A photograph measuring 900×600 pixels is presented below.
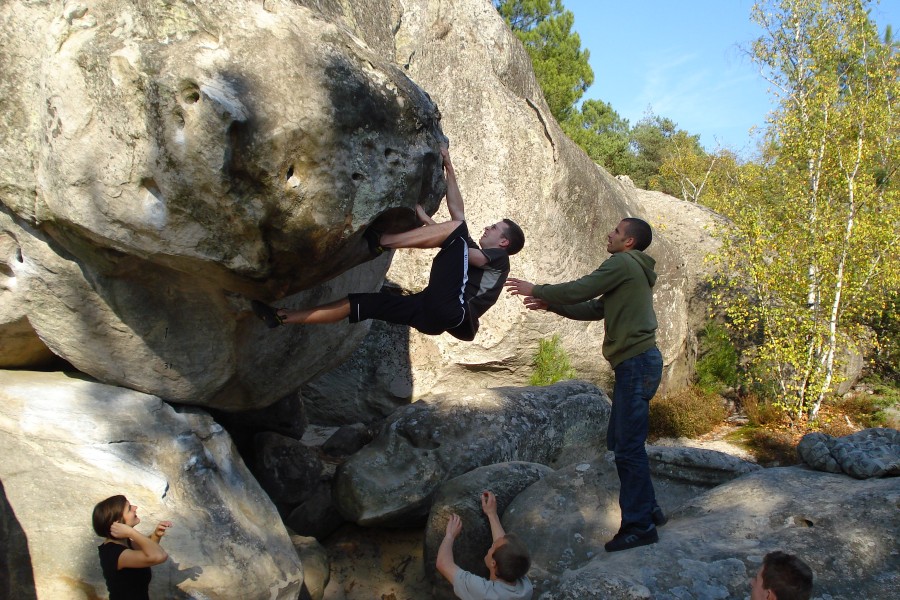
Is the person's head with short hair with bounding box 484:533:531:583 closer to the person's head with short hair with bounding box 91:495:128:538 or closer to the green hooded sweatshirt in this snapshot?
the green hooded sweatshirt

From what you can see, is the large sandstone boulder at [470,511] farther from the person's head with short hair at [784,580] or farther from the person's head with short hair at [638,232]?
the person's head with short hair at [784,580]

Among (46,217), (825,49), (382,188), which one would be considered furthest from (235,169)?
(825,49)

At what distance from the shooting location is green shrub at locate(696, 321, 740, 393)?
10.9 metres

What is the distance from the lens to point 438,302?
13.9 ft

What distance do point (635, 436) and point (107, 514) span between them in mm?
2610

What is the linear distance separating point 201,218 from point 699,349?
897 cm

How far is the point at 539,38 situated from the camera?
2041 centimetres

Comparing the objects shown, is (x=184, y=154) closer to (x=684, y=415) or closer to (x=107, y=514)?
(x=107, y=514)

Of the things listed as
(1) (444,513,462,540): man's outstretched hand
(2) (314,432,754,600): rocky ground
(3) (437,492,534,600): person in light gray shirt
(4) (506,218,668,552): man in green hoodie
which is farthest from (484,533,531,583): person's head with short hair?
(2) (314,432,754,600): rocky ground

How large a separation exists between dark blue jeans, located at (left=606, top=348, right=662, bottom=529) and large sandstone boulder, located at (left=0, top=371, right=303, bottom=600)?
1.86 metres

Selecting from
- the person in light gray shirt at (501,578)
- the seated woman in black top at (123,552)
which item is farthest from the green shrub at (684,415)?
the seated woman in black top at (123,552)

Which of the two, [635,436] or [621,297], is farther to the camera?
[621,297]

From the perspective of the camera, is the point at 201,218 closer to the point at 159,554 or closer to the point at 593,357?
the point at 159,554

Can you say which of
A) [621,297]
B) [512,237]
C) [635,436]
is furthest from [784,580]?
[512,237]
